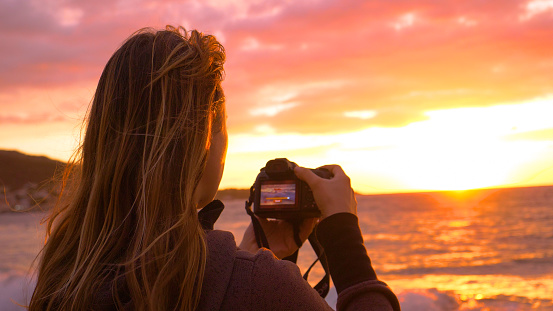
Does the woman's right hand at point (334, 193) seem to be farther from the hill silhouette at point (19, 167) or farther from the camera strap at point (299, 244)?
the hill silhouette at point (19, 167)

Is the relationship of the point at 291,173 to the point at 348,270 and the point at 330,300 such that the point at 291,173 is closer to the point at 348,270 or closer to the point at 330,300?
the point at 348,270

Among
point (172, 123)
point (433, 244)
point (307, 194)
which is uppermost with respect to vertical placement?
point (172, 123)

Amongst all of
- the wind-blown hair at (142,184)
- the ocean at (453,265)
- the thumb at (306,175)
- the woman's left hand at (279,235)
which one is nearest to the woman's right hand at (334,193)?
the thumb at (306,175)

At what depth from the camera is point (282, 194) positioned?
184 cm

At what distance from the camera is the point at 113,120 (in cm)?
129

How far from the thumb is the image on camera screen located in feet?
0.38

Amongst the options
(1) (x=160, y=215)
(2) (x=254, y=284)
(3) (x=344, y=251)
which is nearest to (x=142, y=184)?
(1) (x=160, y=215)

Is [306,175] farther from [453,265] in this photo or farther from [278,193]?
[453,265]

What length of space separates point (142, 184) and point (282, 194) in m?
0.74

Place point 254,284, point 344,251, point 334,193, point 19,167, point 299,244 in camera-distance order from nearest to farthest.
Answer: point 254,284 → point 344,251 → point 334,193 → point 299,244 → point 19,167

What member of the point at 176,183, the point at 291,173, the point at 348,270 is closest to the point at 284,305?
the point at 348,270


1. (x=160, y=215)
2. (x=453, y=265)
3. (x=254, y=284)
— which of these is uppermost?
(x=160, y=215)

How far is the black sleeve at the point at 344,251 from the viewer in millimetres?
1301

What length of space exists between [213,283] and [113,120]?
0.47 metres
